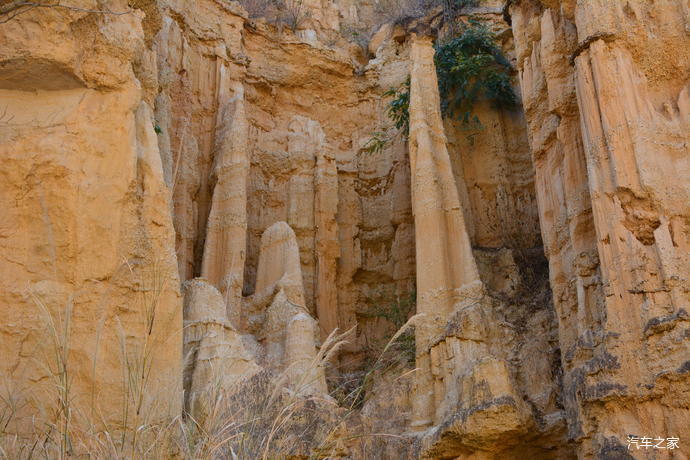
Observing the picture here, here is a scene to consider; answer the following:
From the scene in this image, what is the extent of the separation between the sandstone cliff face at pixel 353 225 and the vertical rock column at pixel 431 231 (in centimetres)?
5

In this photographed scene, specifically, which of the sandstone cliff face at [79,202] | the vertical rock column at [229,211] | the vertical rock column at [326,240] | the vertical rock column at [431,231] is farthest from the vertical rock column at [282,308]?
the sandstone cliff face at [79,202]

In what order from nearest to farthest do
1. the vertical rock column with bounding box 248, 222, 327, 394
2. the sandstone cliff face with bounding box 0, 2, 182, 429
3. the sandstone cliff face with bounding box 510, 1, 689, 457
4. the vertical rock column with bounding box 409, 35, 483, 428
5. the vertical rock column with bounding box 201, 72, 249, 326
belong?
the sandstone cliff face with bounding box 0, 2, 182, 429 → the sandstone cliff face with bounding box 510, 1, 689, 457 → the vertical rock column with bounding box 248, 222, 327, 394 → the vertical rock column with bounding box 409, 35, 483, 428 → the vertical rock column with bounding box 201, 72, 249, 326

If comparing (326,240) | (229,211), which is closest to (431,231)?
(326,240)

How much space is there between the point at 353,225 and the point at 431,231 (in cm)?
446

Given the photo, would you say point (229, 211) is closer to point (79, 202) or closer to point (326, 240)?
point (326, 240)

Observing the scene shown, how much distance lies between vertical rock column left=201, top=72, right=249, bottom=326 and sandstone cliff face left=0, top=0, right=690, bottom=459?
0.06 meters

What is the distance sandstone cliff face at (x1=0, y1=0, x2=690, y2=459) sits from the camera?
347 inches

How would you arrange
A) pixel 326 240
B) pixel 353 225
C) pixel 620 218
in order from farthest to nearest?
1. pixel 353 225
2. pixel 326 240
3. pixel 620 218

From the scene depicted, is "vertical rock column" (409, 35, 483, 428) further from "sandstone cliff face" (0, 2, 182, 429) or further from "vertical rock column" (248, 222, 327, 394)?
"sandstone cliff face" (0, 2, 182, 429)

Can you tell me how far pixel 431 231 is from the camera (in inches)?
616

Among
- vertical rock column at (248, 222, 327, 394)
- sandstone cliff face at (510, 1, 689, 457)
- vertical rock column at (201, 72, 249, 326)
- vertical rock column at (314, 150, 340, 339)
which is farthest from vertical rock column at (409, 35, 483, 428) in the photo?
vertical rock column at (201, 72, 249, 326)

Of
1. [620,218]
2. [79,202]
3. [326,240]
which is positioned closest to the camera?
[79,202]

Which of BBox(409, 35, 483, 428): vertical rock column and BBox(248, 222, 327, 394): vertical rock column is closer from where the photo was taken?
BBox(248, 222, 327, 394): vertical rock column

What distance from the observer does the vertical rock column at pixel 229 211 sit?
16016mm
